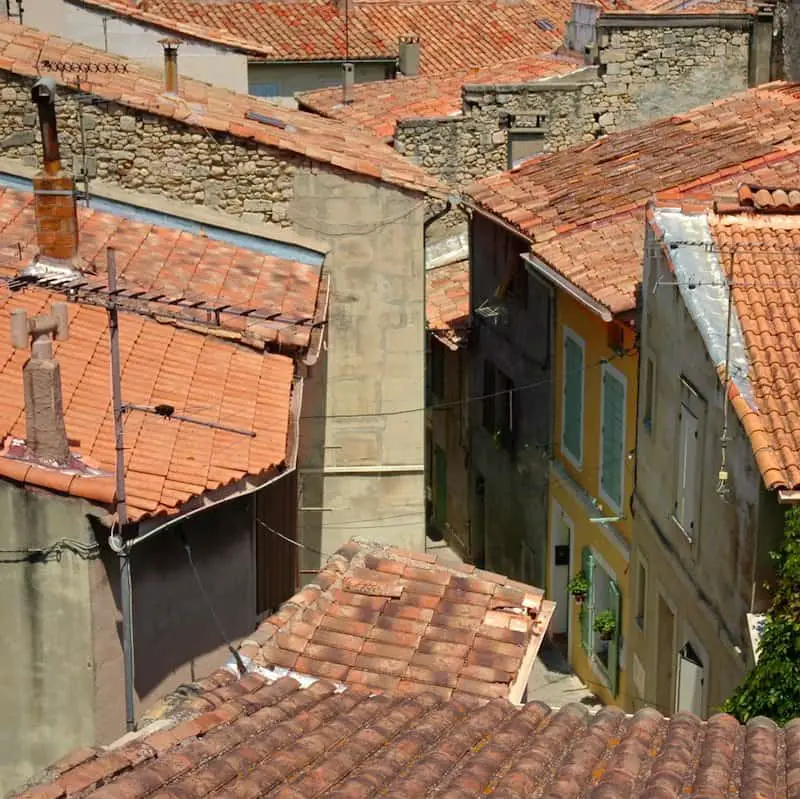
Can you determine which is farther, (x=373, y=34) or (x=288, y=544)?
(x=373, y=34)

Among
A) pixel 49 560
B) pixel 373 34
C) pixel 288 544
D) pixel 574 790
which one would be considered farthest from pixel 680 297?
pixel 373 34

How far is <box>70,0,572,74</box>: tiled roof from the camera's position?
141 feet

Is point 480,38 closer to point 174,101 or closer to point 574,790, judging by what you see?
point 174,101

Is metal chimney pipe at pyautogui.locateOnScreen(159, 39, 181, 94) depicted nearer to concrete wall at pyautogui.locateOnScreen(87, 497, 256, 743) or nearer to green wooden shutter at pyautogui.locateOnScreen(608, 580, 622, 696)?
green wooden shutter at pyautogui.locateOnScreen(608, 580, 622, 696)

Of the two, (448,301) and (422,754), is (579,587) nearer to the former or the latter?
(448,301)

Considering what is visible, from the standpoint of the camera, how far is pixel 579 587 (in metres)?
20.4

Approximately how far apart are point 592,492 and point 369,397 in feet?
9.87

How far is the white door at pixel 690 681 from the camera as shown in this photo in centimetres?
1470

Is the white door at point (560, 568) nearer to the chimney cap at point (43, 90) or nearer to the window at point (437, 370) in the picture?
the window at point (437, 370)

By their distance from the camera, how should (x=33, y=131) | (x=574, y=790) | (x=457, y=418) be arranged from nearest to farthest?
(x=574, y=790) → (x=33, y=131) → (x=457, y=418)

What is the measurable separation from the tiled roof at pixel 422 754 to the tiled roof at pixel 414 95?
20.5 meters

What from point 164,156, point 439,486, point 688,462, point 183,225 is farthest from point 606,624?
point 439,486

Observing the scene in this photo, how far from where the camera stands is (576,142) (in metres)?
28.2

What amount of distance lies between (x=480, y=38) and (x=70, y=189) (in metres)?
29.5
